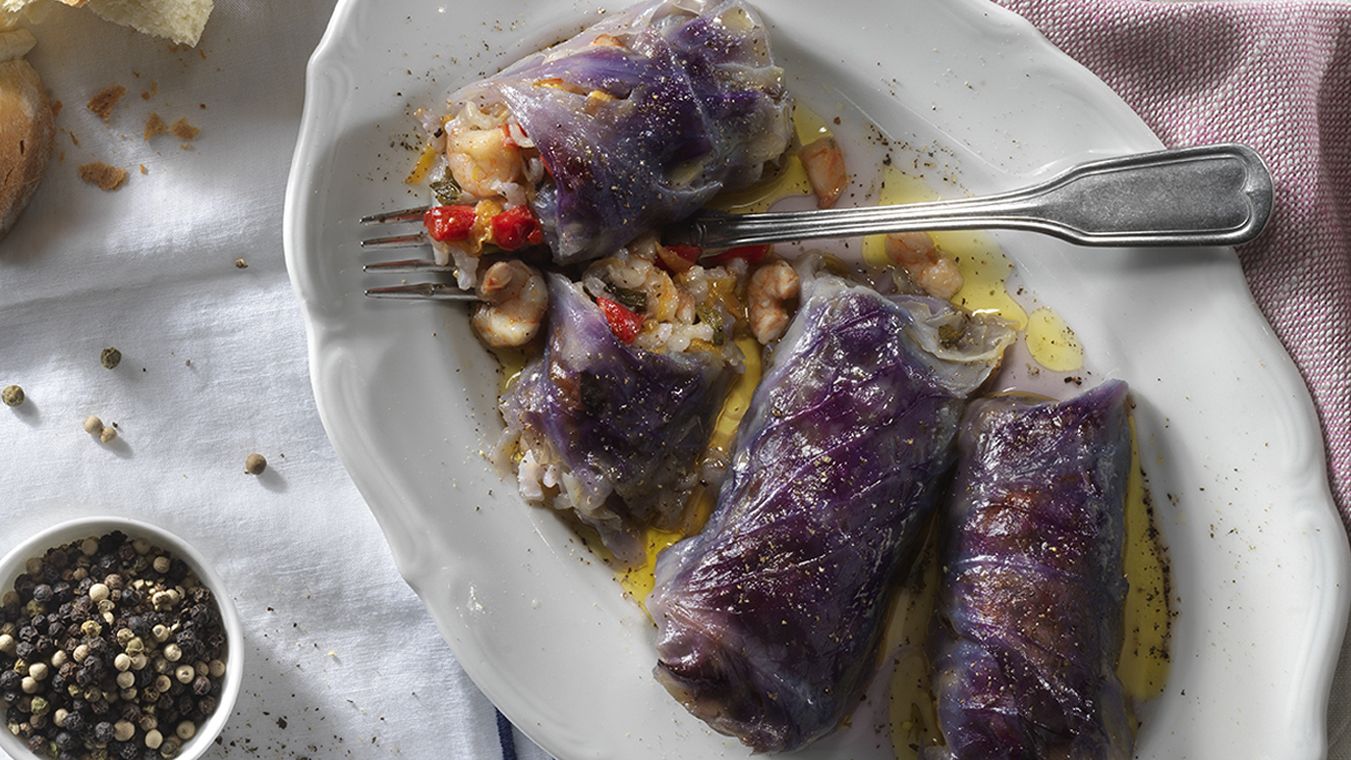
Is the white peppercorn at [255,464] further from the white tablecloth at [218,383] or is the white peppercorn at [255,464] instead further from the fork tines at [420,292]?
the fork tines at [420,292]

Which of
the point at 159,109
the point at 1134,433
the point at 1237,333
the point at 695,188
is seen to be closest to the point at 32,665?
the point at 159,109

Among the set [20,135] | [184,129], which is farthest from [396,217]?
[20,135]

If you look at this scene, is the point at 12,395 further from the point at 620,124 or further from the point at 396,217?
the point at 620,124

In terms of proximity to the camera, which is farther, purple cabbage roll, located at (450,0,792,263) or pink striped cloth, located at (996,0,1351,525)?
pink striped cloth, located at (996,0,1351,525)

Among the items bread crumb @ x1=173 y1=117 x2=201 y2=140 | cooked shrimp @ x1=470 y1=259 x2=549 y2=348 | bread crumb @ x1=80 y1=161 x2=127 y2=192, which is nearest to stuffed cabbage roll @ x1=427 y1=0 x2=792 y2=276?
cooked shrimp @ x1=470 y1=259 x2=549 y2=348

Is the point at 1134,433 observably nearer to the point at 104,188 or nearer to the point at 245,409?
the point at 245,409

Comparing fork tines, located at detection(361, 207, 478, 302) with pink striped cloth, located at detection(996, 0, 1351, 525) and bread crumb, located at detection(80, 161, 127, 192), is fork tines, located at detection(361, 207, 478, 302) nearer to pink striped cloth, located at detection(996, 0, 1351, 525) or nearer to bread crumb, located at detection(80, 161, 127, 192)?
bread crumb, located at detection(80, 161, 127, 192)
